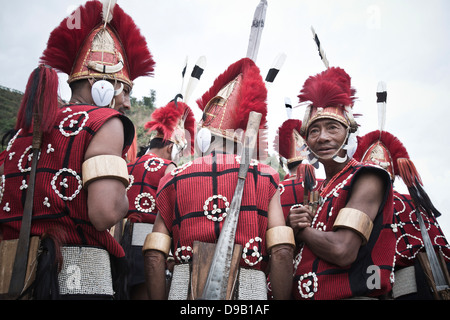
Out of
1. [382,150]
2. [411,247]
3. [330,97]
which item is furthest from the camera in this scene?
[382,150]

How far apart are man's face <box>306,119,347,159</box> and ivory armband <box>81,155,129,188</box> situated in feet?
5.97

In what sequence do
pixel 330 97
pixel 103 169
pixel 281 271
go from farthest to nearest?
pixel 330 97
pixel 281 271
pixel 103 169

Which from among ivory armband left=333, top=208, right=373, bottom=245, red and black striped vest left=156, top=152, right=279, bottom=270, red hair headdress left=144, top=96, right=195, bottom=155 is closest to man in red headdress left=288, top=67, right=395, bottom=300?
ivory armband left=333, top=208, right=373, bottom=245

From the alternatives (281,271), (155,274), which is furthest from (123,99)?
(281,271)

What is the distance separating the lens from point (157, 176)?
470 centimetres

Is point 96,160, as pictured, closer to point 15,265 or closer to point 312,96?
point 15,265

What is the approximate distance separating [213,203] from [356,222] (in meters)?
0.96

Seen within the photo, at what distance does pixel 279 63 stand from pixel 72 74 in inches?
67.1

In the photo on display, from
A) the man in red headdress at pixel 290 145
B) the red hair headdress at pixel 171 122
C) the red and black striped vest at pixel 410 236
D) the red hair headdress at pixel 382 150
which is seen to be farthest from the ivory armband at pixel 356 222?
the red hair headdress at pixel 171 122

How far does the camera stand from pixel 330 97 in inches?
142

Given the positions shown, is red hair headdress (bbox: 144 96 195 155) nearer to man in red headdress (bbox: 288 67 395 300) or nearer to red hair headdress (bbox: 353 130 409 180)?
red hair headdress (bbox: 353 130 409 180)

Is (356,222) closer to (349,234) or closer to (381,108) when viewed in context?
(349,234)

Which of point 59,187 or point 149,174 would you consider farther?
point 149,174

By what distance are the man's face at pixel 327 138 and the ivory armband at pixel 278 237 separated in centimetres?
110
